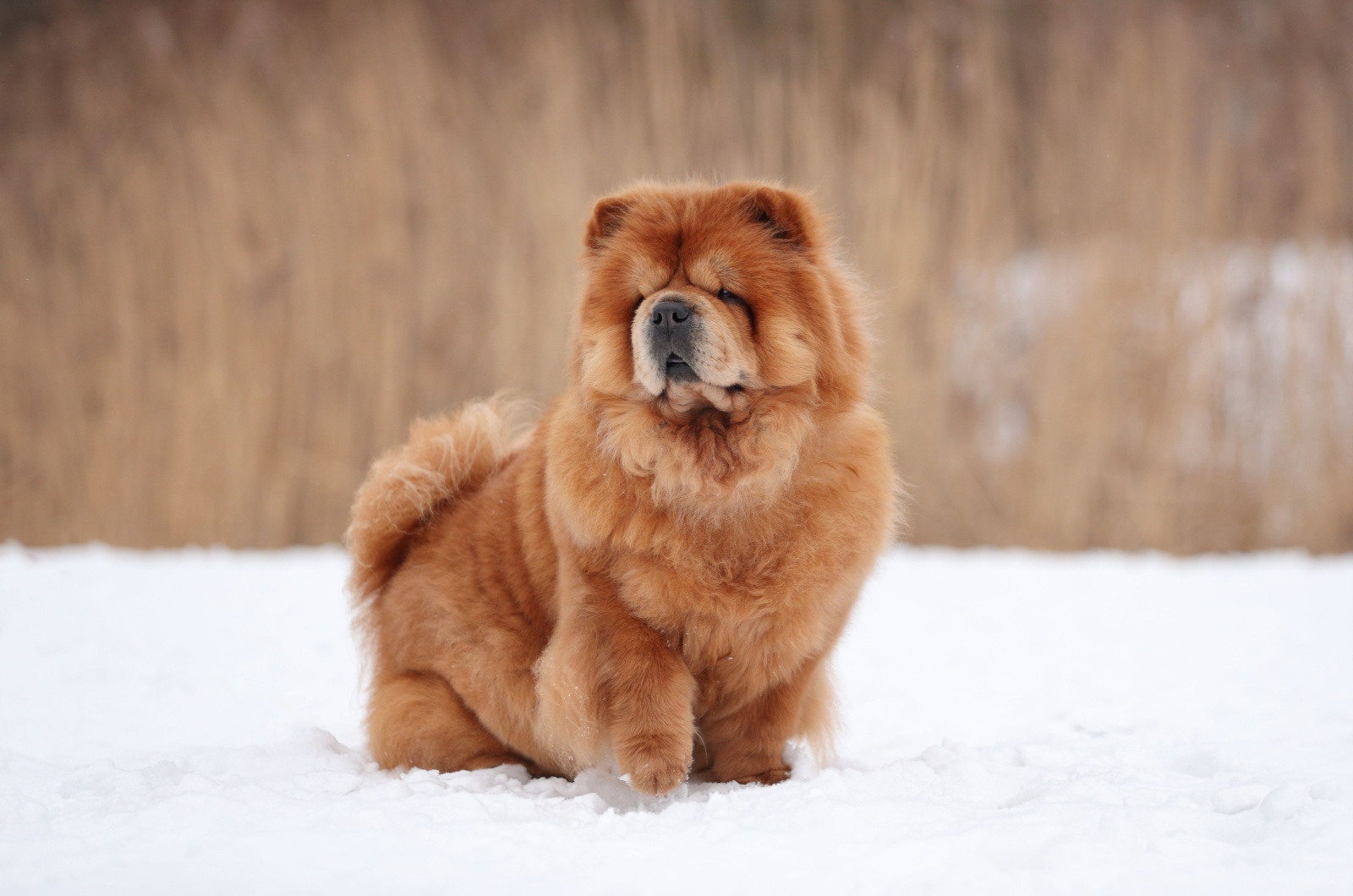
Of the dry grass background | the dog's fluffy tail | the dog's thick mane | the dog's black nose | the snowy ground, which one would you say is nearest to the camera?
the snowy ground

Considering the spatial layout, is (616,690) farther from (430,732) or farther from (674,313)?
(674,313)

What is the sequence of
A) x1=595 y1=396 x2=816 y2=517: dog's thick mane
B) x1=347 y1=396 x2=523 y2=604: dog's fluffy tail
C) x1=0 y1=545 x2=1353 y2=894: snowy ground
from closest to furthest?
x1=0 y1=545 x2=1353 y2=894: snowy ground → x1=595 y1=396 x2=816 y2=517: dog's thick mane → x1=347 y1=396 x2=523 y2=604: dog's fluffy tail

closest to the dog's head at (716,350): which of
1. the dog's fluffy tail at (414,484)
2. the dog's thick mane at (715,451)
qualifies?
the dog's thick mane at (715,451)

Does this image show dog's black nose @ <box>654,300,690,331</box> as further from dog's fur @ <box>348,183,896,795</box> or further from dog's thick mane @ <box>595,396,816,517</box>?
dog's thick mane @ <box>595,396,816,517</box>

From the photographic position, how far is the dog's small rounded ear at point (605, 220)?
270 centimetres

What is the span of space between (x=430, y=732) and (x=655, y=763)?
2.01 ft

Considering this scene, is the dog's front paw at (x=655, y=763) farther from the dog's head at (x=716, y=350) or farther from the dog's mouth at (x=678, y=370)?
the dog's mouth at (x=678, y=370)

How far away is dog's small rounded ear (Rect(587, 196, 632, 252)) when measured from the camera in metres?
2.70

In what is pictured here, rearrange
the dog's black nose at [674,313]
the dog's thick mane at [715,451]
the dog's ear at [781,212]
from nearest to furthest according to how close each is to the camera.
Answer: the dog's black nose at [674,313]
the dog's thick mane at [715,451]
the dog's ear at [781,212]

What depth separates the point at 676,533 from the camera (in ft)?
8.23

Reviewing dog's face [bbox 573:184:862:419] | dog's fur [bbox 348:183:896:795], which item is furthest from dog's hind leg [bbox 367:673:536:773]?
dog's face [bbox 573:184:862:419]

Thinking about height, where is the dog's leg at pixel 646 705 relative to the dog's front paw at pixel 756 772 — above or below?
above

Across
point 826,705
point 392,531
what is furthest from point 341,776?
point 826,705

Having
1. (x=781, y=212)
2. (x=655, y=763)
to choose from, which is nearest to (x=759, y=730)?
(x=655, y=763)
